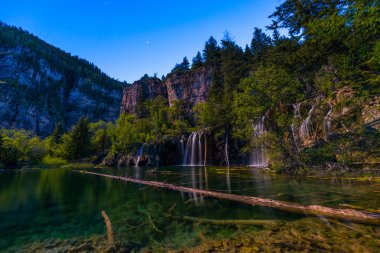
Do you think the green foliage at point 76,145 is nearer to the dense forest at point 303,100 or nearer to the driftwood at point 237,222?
the dense forest at point 303,100

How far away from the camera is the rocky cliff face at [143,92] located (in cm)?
7562

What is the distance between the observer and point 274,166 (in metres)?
18.2

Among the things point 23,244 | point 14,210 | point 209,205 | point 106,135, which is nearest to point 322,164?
point 209,205

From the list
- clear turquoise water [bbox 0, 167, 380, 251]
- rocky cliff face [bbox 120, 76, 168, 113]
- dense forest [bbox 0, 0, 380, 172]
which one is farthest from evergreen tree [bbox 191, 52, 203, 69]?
clear turquoise water [bbox 0, 167, 380, 251]

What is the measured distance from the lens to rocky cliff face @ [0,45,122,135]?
8131 centimetres

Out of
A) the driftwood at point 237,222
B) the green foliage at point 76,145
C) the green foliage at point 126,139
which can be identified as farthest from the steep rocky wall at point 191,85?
the driftwood at point 237,222

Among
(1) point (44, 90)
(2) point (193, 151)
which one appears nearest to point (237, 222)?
(2) point (193, 151)

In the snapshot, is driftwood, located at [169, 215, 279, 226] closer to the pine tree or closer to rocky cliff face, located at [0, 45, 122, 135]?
the pine tree

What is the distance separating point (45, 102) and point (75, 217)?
113529 millimetres

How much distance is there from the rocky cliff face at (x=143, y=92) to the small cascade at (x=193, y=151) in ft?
126

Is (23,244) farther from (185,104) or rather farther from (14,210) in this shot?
(185,104)

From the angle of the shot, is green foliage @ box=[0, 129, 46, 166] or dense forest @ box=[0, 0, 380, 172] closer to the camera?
dense forest @ box=[0, 0, 380, 172]

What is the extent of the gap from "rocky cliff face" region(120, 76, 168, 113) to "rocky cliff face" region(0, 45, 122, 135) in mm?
38750

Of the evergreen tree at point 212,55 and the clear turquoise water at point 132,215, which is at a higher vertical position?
the evergreen tree at point 212,55
